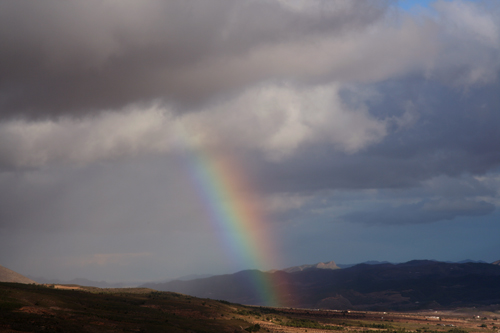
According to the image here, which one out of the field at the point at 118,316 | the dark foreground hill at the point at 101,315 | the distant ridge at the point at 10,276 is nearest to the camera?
the dark foreground hill at the point at 101,315

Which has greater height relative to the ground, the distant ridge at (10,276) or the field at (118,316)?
the distant ridge at (10,276)

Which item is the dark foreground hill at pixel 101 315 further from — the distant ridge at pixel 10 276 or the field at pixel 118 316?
the distant ridge at pixel 10 276

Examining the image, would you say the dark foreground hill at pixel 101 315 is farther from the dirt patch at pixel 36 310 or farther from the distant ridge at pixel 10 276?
the distant ridge at pixel 10 276

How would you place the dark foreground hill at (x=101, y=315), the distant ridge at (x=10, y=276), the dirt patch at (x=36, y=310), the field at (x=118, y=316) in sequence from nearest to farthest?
the dark foreground hill at (x=101, y=315), the field at (x=118, y=316), the dirt patch at (x=36, y=310), the distant ridge at (x=10, y=276)

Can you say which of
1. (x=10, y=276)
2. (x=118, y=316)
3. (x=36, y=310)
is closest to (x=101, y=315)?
(x=118, y=316)

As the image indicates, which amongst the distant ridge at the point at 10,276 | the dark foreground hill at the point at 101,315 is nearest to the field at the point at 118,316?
the dark foreground hill at the point at 101,315

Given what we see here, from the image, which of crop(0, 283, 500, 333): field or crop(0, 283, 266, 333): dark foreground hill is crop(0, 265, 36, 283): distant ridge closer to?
crop(0, 283, 500, 333): field

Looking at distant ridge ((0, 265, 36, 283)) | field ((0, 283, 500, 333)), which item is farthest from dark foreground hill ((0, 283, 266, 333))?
distant ridge ((0, 265, 36, 283))

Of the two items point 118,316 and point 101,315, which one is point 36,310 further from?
point 118,316

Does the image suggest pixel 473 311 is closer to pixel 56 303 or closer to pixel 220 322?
pixel 220 322

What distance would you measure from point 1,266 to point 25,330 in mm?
119092

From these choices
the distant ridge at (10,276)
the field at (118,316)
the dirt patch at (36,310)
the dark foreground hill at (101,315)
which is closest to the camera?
the dark foreground hill at (101,315)

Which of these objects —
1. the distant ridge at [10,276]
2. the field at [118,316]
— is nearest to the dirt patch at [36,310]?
the field at [118,316]

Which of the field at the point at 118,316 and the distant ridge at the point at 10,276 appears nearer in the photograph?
the field at the point at 118,316
